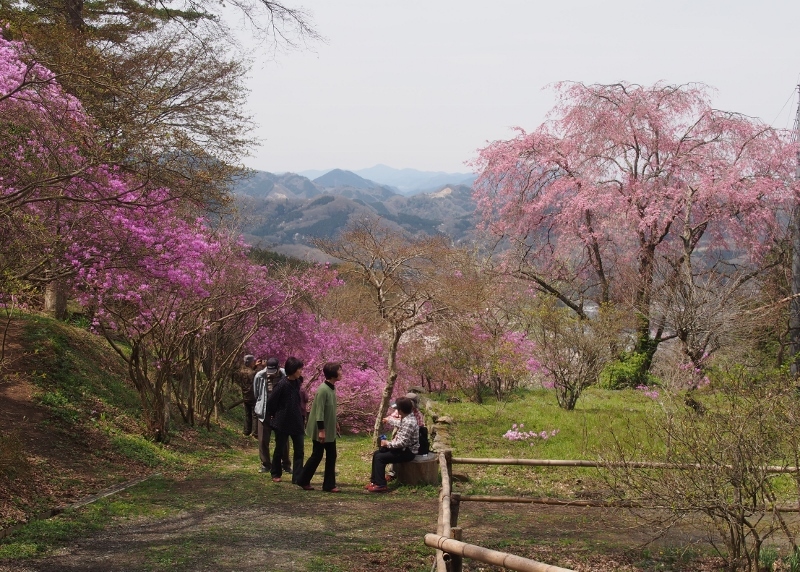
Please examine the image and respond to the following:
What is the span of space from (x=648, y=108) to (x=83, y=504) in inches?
840

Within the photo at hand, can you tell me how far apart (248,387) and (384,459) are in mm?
9209

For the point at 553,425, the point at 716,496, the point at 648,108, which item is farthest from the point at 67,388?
the point at 648,108

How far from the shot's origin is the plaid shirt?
8.59 metres

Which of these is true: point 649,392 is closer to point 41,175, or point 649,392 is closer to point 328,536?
point 328,536

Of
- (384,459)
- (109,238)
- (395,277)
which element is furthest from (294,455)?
(395,277)

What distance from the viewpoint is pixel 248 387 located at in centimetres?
1722

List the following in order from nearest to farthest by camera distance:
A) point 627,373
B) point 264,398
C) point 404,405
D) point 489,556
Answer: point 489,556 < point 404,405 < point 264,398 < point 627,373

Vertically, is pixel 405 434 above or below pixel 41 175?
below

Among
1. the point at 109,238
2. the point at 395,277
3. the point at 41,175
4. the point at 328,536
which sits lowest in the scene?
the point at 328,536

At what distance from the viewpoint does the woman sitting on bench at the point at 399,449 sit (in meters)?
8.60

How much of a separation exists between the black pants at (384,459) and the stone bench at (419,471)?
0.48 ft

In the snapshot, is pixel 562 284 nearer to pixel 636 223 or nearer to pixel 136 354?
pixel 636 223

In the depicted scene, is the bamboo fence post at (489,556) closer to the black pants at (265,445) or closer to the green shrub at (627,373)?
the black pants at (265,445)

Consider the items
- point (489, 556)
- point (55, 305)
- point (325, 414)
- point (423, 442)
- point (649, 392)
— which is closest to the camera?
point (489, 556)
